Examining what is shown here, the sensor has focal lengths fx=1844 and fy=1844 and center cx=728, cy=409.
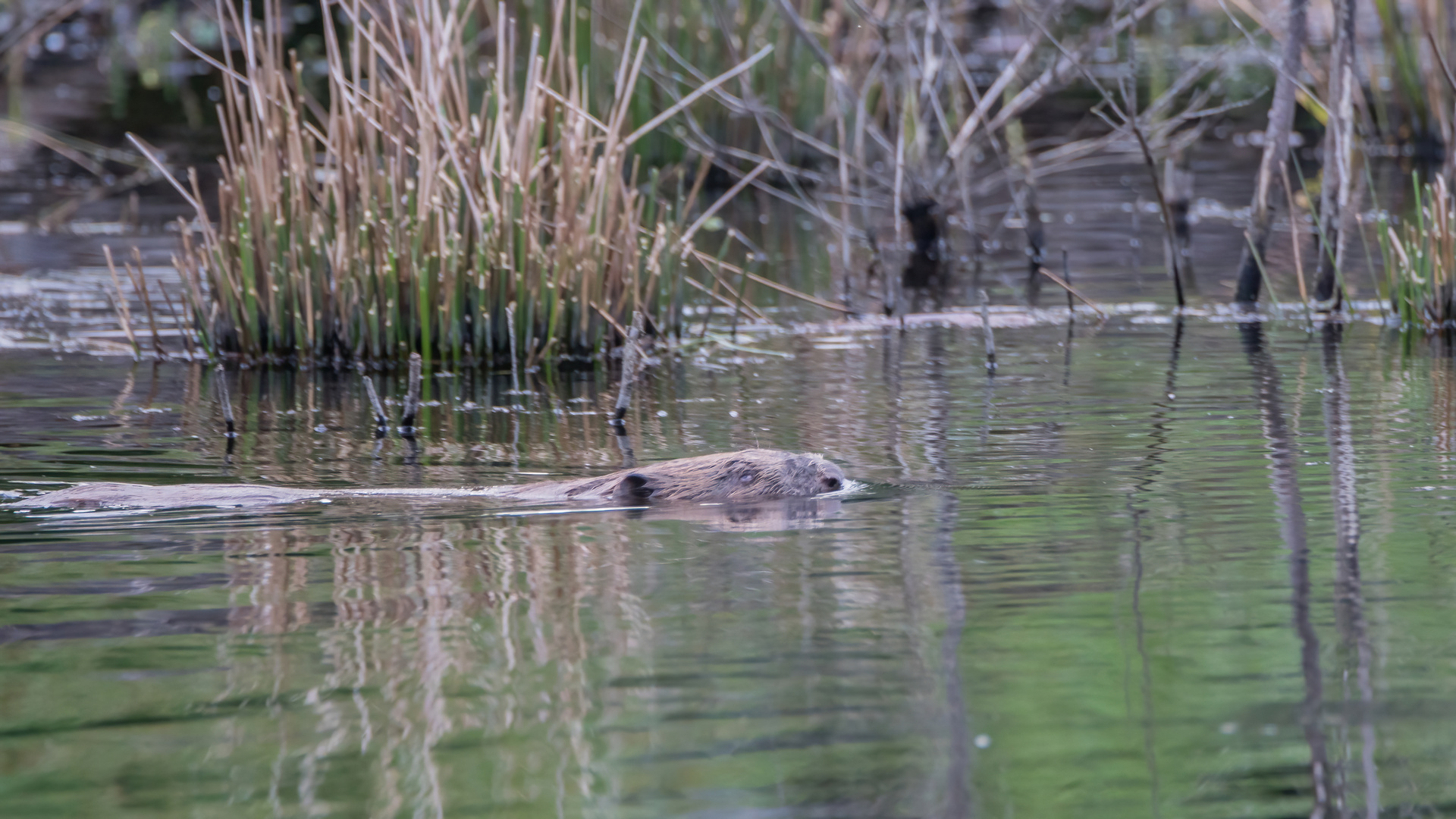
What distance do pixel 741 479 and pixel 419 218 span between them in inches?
115

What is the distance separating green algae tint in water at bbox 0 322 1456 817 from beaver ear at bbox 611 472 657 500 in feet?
0.43

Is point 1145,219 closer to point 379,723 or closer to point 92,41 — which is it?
point 379,723

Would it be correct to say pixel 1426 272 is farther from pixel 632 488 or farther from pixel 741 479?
pixel 632 488

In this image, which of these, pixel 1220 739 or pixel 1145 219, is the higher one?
pixel 1145 219

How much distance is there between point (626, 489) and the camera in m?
5.82

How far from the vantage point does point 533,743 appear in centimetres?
360

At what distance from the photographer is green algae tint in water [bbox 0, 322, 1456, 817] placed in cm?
344

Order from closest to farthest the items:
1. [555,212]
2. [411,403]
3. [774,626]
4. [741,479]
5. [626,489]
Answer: [774,626] < [626,489] < [741,479] < [411,403] < [555,212]

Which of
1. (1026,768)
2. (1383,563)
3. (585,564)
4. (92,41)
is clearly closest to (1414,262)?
(1383,563)

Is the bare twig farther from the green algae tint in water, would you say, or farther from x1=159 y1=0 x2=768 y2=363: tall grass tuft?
x1=159 y1=0 x2=768 y2=363: tall grass tuft

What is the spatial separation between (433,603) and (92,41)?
26.5m

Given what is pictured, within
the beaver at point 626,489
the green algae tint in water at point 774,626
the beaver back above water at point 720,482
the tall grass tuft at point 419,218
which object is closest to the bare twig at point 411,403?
the green algae tint in water at point 774,626

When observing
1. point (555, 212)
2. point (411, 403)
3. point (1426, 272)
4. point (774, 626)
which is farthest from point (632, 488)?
point (1426, 272)

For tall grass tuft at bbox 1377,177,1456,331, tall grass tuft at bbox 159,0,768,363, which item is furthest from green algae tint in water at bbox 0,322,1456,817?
tall grass tuft at bbox 1377,177,1456,331
